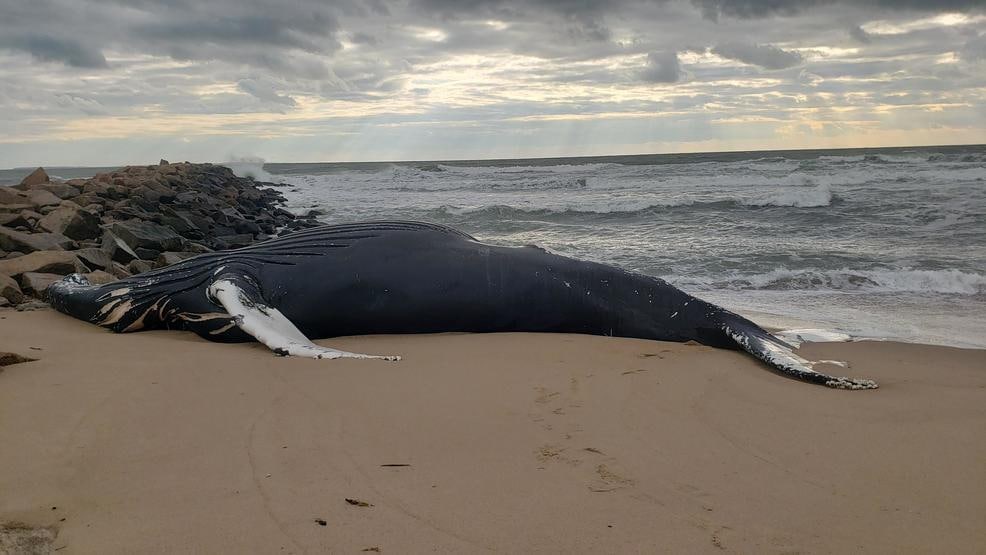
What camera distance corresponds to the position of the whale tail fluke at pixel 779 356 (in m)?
4.75

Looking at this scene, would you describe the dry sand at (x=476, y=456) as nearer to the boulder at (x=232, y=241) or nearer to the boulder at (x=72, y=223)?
the boulder at (x=72, y=223)

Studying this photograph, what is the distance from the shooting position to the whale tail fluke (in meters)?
4.75

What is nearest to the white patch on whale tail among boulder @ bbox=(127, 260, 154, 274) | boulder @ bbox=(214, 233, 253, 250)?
boulder @ bbox=(127, 260, 154, 274)

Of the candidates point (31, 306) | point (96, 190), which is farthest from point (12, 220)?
point (96, 190)

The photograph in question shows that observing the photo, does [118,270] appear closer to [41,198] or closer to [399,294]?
[399,294]

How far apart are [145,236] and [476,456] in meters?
9.70

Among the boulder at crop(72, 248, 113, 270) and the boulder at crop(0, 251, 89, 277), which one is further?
the boulder at crop(72, 248, 113, 270)

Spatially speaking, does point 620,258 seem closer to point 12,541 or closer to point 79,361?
point 79,361

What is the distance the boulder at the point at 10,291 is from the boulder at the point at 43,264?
622 mm

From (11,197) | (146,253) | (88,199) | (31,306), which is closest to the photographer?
(31,306)

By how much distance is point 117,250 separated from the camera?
32.5 feet

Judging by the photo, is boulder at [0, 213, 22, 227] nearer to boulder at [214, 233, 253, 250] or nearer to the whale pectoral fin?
boulder at [214, 233, 253, 250]

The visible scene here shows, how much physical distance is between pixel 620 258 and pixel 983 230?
7977mm

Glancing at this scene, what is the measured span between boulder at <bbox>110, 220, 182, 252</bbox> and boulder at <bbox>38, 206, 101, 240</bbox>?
0.45 m
